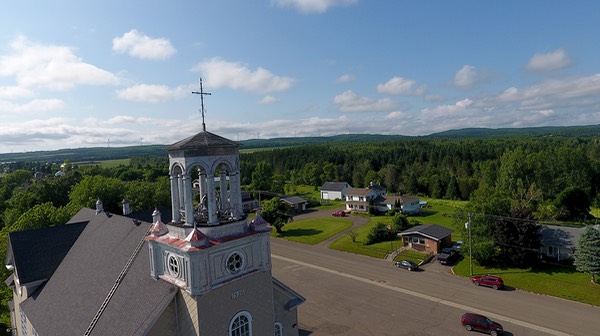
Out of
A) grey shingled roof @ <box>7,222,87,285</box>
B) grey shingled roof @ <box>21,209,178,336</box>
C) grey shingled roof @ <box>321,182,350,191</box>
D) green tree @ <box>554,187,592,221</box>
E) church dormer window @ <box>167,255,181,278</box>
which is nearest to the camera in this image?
church dormer window @ <box>167,255,181,278</box>

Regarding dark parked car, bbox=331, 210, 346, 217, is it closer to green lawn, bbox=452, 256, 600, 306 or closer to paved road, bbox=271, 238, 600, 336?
paved road, bbox=271, 238, 600, 336

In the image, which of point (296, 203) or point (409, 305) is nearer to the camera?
point (409, 305)

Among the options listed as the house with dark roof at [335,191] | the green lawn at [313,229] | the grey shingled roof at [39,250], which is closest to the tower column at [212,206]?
the grey shingled roof at [39,250]

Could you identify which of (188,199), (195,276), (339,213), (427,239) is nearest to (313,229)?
(339,213)

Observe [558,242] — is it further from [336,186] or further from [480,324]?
[336,186]

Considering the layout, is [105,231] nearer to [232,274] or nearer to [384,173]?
[232,274]

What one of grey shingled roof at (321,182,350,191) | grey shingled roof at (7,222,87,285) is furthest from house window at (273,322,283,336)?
grey shingled roof at (321,182,350,191)
